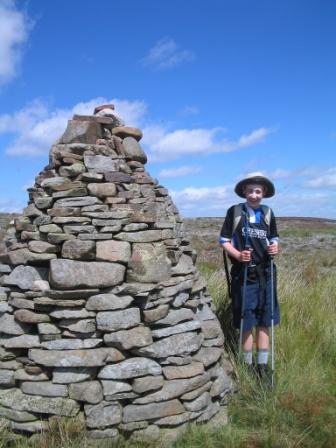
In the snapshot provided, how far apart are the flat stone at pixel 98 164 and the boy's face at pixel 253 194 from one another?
1.55 m

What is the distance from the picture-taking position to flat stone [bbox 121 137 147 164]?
4.90 meters

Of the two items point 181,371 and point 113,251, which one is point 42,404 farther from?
point 113,251

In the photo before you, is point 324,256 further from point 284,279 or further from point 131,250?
point 131,250

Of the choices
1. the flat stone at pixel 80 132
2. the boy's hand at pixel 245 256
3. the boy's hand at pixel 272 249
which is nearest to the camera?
the flat stone at pixel 80 132

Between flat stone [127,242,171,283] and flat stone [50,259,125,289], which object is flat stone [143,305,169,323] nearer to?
flat stone [127,242,171,283]

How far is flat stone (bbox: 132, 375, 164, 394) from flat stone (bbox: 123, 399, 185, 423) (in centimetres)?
14

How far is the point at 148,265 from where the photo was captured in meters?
4.26

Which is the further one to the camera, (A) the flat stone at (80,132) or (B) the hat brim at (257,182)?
(B) the hat brim at (257,182)

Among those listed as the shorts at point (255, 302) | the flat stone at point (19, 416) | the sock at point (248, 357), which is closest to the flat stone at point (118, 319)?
the flat stone at point (19, 416)

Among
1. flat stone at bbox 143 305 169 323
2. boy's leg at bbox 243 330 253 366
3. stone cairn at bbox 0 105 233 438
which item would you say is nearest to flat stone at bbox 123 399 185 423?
stone cairn at bbox 0 105 233 438

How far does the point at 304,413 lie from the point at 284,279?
3.91 metres

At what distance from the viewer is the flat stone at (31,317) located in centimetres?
406

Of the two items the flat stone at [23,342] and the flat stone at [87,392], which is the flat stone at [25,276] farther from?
the flat stone at [87,392]

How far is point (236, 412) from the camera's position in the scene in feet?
14.8
